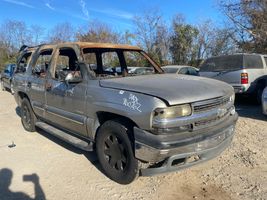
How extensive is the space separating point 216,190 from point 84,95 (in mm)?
2269

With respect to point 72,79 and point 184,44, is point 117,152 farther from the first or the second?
point 184,44

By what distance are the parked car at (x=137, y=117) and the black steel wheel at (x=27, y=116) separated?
1.27 metres

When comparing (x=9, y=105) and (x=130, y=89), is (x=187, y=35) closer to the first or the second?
(x=9, y=105)

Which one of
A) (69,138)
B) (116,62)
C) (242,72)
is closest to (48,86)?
(69,138)

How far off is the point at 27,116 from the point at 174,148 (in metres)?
4.49

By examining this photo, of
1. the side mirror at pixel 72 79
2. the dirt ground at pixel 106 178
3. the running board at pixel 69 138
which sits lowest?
the dirt ground at pixel 106 178

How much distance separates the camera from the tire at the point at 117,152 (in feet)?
12.7

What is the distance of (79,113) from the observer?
4.69 meters

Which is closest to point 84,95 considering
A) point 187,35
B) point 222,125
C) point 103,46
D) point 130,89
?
point 130,89

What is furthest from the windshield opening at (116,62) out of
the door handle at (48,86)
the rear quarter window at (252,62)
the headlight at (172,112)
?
the rear quarter window at (252,62)

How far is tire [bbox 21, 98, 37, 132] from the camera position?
6.69 m

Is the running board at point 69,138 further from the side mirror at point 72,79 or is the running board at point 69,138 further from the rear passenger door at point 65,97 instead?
the side mirror at point 72,79

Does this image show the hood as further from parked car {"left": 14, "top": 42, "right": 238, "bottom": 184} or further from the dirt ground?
the dirt ground

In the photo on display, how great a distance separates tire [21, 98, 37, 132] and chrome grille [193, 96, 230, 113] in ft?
13.7
